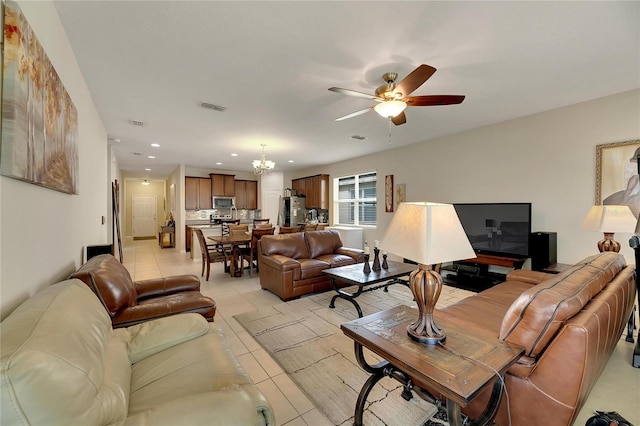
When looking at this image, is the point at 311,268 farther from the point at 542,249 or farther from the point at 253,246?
the point at 542,249

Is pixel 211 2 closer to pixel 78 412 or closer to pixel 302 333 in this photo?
pixel 78 412

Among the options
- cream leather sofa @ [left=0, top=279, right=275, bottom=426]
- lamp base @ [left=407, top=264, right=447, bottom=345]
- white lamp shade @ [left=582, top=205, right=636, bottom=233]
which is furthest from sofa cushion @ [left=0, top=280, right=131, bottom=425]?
white lamp shade @ [left=582, top=205, right=636, bottom=233]

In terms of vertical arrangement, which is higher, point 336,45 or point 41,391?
point 336,45

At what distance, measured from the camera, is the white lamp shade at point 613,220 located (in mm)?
2582

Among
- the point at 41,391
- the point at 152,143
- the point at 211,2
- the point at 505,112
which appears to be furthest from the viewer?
the point at 152,143

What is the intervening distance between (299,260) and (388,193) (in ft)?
9.10

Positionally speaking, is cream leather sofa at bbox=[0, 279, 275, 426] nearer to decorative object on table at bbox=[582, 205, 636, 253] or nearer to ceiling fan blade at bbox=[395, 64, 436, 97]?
ceiling fan blade at bbox=[395, 64, 436, 97]

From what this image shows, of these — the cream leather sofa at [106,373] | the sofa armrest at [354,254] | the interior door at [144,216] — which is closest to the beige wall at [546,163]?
the sofa armrest at [354,254]

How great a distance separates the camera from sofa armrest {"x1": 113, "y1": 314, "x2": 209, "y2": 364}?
4.87 ft

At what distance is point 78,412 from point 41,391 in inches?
5.2

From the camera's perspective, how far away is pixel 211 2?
65.6 inches

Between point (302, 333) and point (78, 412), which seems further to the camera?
point (302, 333)

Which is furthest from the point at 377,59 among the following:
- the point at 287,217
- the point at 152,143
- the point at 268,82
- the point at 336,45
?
the point at 287,217

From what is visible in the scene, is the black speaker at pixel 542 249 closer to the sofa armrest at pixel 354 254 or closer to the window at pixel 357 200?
the sofa armrest at pixel 354 254
